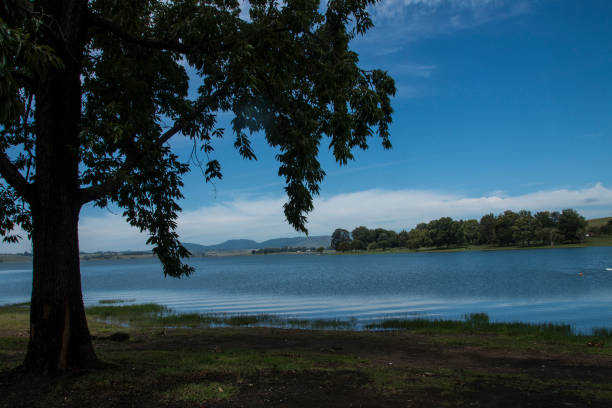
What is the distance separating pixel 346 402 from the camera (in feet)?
23.6

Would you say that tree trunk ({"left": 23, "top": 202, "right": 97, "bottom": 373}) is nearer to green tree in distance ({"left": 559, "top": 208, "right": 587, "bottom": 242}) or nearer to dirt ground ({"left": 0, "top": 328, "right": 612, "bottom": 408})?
dirt ground ({"left": 0, "top": 328, "right": 612, "bottom": 408})

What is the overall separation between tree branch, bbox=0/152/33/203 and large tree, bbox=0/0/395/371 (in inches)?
1.1

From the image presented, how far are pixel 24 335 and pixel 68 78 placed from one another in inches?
490

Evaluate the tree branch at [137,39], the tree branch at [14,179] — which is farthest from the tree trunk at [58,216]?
the tree branch at [137,39]

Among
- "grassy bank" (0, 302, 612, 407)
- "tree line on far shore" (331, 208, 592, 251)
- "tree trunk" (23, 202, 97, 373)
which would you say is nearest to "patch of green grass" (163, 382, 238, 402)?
"grassy bank" (0, 302, 612, 407)

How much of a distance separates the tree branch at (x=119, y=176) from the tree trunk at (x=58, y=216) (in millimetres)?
224

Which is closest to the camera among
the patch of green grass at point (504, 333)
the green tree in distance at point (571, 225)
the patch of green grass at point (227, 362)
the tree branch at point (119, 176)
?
the tree branch at point (119, 176)

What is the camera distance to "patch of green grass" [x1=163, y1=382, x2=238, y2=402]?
7.26 m

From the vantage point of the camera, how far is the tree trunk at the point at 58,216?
8320mm

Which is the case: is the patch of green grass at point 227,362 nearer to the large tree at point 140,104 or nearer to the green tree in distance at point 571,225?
the large tree at point 140,104

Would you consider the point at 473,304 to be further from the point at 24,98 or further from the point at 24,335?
the point at 24,98

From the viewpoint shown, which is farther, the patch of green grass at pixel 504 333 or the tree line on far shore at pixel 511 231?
the tree line on far shore at pixel 511 231

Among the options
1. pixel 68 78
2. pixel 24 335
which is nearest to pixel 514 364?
pixel 68 78

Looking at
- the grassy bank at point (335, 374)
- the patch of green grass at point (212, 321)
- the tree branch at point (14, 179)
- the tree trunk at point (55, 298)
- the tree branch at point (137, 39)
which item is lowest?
the patch of green grass at point (212, 321)
